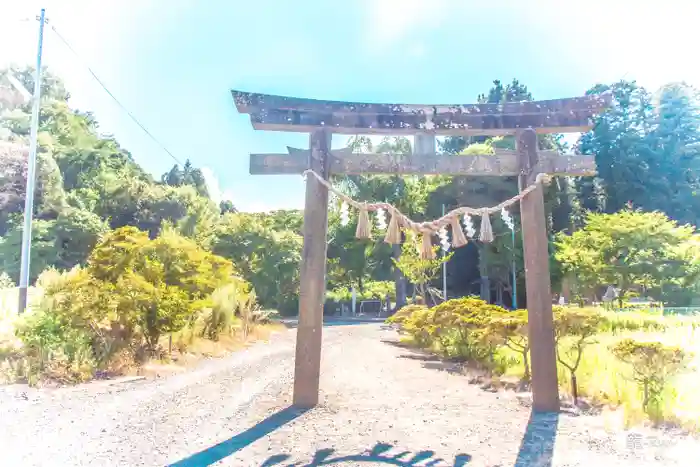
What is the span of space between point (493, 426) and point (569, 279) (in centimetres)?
2155

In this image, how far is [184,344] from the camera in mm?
10336

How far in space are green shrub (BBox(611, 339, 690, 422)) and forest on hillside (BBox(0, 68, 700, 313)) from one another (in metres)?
15.9

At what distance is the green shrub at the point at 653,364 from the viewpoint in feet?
15.9

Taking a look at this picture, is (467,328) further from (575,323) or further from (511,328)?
(575,323)

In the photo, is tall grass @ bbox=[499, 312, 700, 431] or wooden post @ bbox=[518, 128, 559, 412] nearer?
tall grass @ bbox=[499, 312, 700, 431]

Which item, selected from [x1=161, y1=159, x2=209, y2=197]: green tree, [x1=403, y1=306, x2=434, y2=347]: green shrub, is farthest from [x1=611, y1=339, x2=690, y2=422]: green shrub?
[x1=161, y1=159, x2=209, y2=197]: green tree

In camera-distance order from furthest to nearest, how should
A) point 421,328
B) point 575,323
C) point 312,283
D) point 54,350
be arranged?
point 421,328 → point 54,350 → point 575,323 → point 312,283

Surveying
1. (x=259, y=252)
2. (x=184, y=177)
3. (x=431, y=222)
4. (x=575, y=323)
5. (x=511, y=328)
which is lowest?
(x=511, y=328)

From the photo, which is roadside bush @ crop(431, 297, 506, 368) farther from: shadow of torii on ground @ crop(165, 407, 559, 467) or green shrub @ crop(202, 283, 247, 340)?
green shrub @ crop(202, 283, 247, 340)

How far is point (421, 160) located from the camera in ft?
18.3

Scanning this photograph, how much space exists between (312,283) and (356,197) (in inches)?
900

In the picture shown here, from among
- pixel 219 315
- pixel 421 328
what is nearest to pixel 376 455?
pixel 421 328

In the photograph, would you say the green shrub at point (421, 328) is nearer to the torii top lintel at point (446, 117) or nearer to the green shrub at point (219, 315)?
the green shrub at point (219, 315)

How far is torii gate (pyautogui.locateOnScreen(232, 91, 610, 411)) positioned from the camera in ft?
17.5
